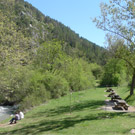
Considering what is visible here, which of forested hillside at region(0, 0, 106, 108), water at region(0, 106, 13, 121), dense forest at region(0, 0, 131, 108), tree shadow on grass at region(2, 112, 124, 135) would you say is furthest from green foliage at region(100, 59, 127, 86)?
tree shadow on grass at region(2, 112, 124, 135)

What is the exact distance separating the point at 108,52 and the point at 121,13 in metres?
8.95

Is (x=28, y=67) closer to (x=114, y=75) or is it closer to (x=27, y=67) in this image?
(x=27, y=67)

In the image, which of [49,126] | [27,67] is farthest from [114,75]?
[49,126]

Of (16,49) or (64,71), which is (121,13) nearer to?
(16,49)

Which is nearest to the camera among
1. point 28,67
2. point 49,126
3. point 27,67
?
point 49,126

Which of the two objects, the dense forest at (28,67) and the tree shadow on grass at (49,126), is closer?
the tree shadow on grass at (49,126)

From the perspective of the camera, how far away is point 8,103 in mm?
32188

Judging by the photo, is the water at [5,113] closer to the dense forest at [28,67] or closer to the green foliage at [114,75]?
the dense forest at [28,67]

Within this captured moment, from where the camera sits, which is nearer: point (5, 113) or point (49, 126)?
point (49, 126)

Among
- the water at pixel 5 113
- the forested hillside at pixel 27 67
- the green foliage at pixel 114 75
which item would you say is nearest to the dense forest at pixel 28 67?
the forested hillside at pixel 27 67

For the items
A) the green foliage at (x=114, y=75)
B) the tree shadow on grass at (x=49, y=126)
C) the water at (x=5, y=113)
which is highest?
Answer: the green foliage at (x=114, y=75)

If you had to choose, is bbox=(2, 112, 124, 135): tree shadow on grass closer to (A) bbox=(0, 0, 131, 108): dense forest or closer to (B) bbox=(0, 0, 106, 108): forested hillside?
(B) bbox=(0, 0, 106, 108): forested hillside

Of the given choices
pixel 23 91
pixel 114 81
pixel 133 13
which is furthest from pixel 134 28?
pixel 114 81

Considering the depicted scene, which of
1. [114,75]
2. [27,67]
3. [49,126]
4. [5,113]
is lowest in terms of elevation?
[5,113]
